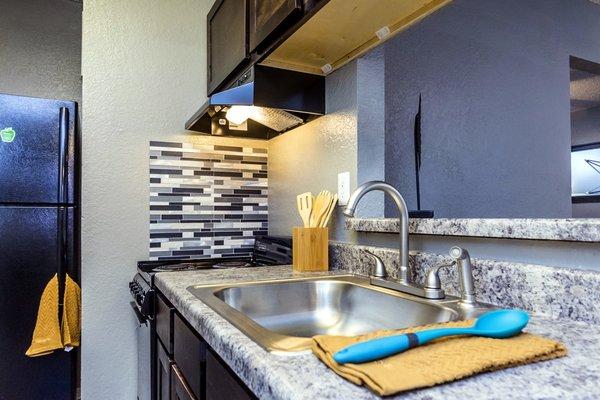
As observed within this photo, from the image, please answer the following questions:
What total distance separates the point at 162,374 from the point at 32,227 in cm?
103

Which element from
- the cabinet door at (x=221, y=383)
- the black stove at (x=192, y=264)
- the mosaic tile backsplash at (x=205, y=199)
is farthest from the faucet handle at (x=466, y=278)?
the mosaic tile backsplash at (x=205, y=199)

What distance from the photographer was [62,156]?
1838 mm

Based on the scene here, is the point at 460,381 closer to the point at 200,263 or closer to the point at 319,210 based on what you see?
the point at 319,210

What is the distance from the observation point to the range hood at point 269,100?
1.40 meters

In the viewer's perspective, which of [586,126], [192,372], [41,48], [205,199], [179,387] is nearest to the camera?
[192,372]

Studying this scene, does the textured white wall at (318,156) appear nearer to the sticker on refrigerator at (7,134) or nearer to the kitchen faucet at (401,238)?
the kitchen faucet at (401,238)

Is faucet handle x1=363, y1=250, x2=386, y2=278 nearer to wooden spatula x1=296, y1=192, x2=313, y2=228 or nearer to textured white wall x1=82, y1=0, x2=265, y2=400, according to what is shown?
wooden spatula x1=296, y1=192, x2=313, y2=228

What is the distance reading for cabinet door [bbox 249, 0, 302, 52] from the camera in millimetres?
1099

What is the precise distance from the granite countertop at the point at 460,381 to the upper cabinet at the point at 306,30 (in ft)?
2.60

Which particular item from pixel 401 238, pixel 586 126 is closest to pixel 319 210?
pixel 401 238

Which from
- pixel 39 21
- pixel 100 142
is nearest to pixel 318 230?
pixel 100 142

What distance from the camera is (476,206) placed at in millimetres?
1932

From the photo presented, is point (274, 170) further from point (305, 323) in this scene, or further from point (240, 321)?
point (240, 321)

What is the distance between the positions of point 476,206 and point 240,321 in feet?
5.09
